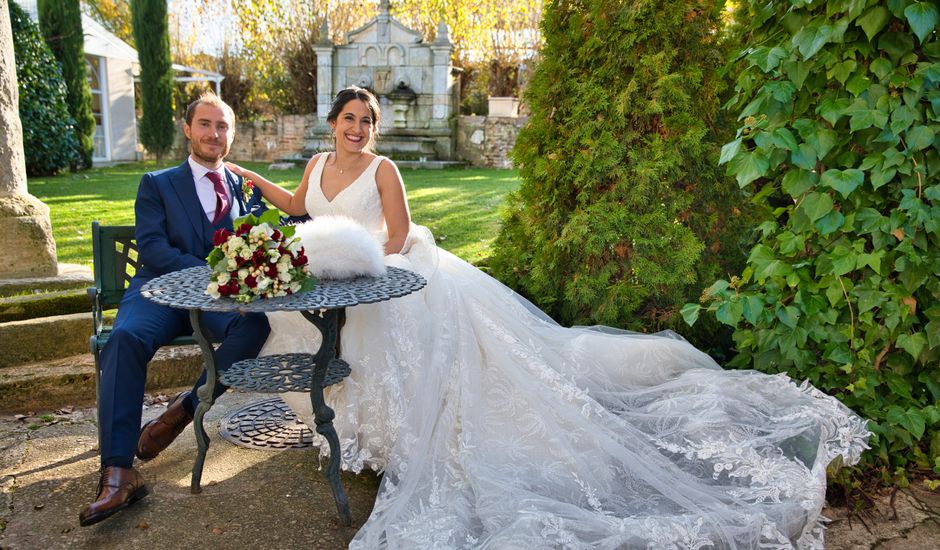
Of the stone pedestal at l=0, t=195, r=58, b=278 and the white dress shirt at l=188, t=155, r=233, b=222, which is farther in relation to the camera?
the stone pedestal at l=0, t=195, r=58, b=278

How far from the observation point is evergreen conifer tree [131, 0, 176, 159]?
1716 centimetres

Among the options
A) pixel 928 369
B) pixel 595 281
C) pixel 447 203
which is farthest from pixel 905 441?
pixel 447 203

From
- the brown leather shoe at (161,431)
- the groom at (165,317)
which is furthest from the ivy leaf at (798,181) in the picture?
the brown leather shoe at (161,431)

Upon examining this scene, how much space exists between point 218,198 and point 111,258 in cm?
65

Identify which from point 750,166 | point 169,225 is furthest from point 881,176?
point 169,225

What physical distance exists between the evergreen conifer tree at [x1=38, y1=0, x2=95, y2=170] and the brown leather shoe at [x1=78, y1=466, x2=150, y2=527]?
1358 centimetres

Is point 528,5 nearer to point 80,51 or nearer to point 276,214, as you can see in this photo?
point 80,51

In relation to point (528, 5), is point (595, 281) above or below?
below

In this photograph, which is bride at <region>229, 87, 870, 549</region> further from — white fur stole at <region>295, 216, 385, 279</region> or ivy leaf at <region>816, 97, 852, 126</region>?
ivy leaf at <region>816, 97, 852, 126</region>

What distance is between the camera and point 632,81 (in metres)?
3.66

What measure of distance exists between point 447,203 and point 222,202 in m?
6.08

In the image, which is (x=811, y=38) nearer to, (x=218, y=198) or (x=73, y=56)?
(x=218, y=198)

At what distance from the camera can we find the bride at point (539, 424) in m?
2.44

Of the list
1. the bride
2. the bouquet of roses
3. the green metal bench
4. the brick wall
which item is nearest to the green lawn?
the bride
